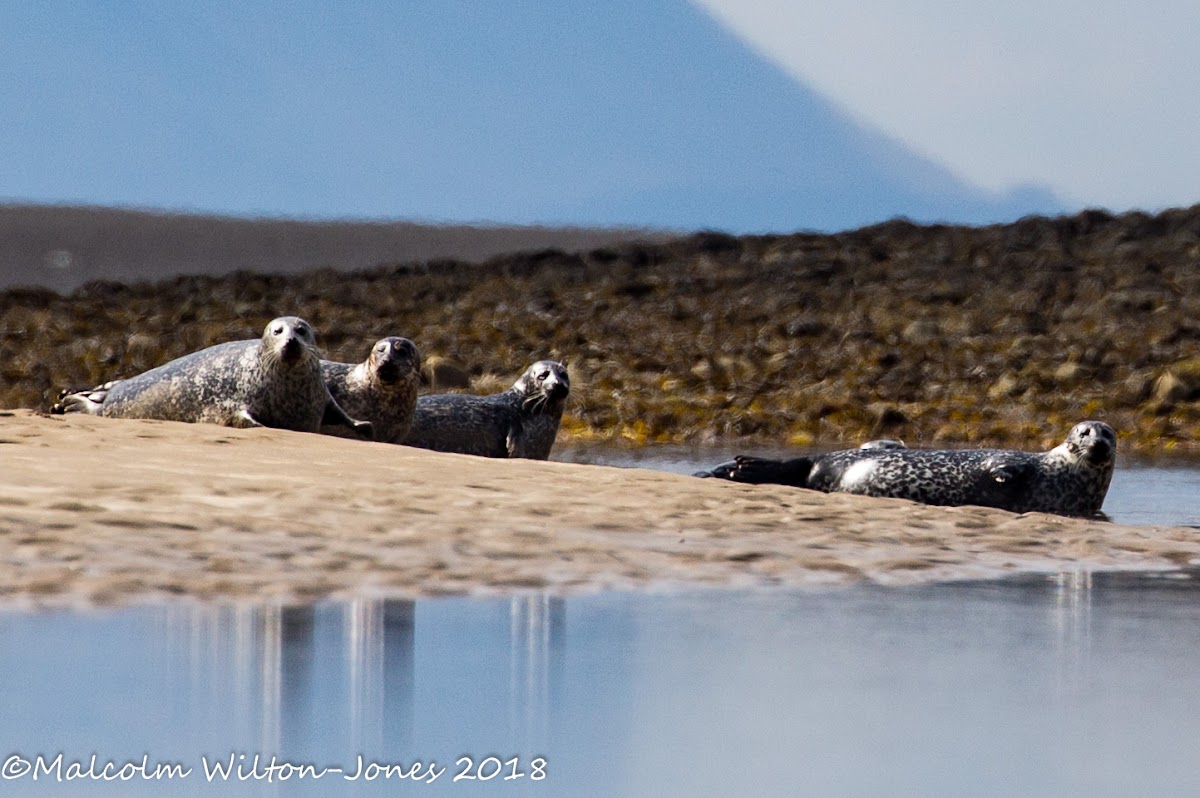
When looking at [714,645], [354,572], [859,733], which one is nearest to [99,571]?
[354,572]

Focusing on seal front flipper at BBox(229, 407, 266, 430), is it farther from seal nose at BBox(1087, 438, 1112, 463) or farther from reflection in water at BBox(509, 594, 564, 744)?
reflection in water at BBox(509, 594, 564, 744)

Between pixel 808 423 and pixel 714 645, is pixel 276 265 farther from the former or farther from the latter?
pixel 714 645

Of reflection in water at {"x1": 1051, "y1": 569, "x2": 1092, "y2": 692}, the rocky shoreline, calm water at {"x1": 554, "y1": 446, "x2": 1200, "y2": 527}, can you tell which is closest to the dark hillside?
the rocky shoreline

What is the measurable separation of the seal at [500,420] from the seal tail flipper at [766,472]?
2.38 meters

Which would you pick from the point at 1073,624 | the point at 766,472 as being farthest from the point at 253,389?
the point at 1073,624

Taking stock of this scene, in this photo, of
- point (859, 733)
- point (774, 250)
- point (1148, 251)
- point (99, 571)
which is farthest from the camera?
point (774, 250)

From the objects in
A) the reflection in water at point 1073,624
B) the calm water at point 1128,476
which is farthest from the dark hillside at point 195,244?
the reflection in water at point 1073,624

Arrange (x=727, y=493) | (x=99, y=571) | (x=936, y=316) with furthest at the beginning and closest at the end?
(x=936, y=316) < (x=727, y=493) < (x=99, y=571)

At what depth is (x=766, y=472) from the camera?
9.14m

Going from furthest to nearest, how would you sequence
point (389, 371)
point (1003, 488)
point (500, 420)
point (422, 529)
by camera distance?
1. point (500, 420)
2. point (389, 371)
3. point (1003, 488)
4. point (422, 529)

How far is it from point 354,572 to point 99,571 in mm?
723

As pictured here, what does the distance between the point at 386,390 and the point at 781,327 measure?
12.8 metres

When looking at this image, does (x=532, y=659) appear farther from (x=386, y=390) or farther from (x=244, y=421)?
(x=386, y=390)

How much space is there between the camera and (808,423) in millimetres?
18297
